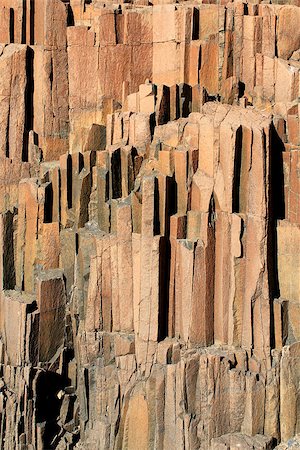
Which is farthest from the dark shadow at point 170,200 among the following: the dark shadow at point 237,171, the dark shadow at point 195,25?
the dark shadow at point 195,25

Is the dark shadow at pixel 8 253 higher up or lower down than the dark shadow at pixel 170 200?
lower down

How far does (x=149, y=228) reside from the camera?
16.0 m

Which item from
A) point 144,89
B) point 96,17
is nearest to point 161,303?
point 144,89

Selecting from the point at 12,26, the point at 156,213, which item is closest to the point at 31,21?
the point at 12,26

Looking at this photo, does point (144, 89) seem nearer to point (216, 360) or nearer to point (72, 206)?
point (72, 206)

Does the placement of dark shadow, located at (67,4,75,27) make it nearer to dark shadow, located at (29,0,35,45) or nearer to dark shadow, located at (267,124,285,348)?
dark shadow, located at (29,0,35,45)

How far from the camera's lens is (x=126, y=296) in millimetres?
16422

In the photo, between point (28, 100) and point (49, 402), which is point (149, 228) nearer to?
point (49, 402)

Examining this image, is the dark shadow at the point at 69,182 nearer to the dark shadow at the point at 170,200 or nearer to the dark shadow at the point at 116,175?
the dark shadow at the point at 116,175

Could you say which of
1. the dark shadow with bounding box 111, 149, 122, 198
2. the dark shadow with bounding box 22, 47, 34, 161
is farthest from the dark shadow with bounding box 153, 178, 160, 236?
the dark shadow with bounding box 22, 47, 34, 161

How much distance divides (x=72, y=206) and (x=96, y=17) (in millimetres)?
3956

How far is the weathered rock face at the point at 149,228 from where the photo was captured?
15836 millimetres

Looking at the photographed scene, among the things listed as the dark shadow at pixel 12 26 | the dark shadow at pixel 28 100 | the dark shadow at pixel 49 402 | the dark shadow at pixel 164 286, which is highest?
the dark shadow at pixel 12 26

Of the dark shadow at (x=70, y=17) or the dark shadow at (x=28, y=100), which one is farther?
the dark shadow at (x=70, y=17)
